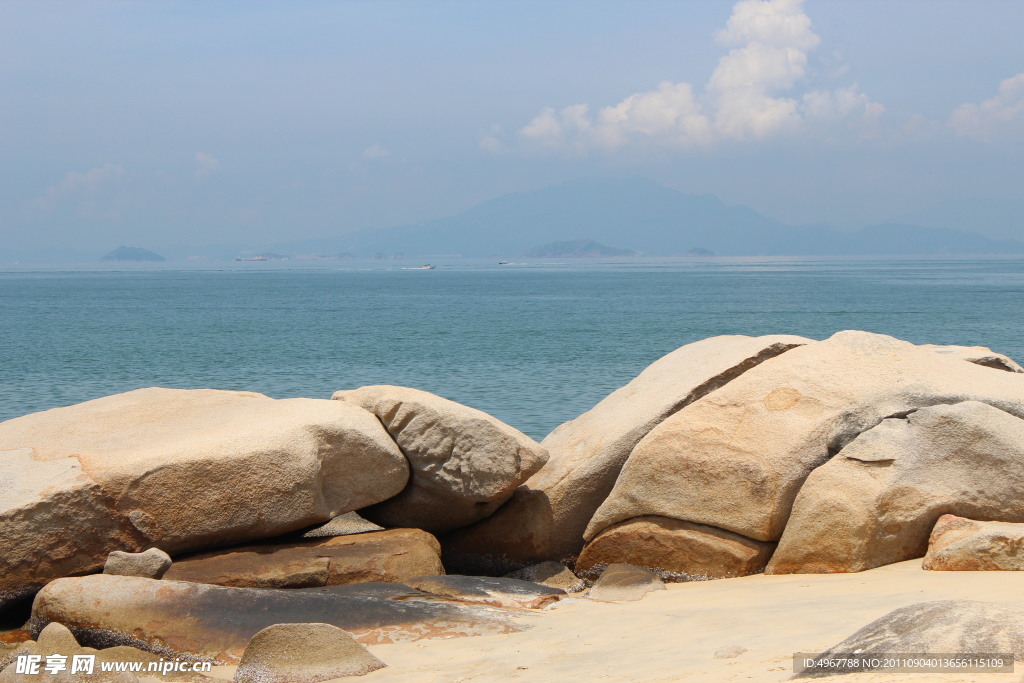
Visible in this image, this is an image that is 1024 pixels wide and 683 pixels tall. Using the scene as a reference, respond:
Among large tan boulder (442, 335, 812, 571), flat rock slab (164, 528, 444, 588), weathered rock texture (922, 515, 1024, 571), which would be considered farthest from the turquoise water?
weathered rock texture (922, 515, 1024, 571)

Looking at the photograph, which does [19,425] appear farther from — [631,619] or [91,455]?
[631,619]

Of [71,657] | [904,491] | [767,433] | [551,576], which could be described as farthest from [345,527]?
[904,491]

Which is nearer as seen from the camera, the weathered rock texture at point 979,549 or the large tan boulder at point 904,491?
the weathered rock texture at point 979,549

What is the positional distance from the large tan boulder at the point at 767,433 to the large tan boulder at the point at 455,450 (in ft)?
3.71

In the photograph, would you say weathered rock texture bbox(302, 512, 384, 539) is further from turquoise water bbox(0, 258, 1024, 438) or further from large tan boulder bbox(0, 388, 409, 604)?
turquoise water bbox(0, 258, 1024, 438)

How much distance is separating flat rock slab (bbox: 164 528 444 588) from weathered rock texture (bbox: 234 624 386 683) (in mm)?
2017

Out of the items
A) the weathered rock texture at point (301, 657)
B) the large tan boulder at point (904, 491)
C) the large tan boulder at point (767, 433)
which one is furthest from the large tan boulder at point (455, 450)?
the weathered rock texture at point (301, 657)

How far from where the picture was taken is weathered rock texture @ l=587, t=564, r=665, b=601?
9.49 metres

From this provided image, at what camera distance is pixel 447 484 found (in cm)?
1084

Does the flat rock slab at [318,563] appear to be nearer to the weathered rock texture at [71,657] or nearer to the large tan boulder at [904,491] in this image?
the weathered rock texture at [71,657]

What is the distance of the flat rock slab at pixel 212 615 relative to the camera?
25.7ft

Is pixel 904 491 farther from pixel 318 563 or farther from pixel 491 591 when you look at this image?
pixel 318 563

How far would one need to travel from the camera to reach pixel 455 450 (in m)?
10.7

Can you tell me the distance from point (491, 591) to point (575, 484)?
2.23m
